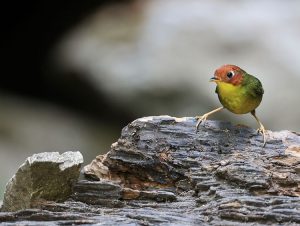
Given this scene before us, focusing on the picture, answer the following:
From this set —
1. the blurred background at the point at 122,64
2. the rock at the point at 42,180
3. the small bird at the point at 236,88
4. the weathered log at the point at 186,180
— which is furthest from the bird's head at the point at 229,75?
the blurred background at the point at 122,64

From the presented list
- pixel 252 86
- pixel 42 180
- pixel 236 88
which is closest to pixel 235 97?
pixel 236 88

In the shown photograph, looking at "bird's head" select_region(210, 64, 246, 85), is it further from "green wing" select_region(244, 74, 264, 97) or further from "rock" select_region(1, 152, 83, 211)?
"rock" select_region(1, 152, 83, 211)

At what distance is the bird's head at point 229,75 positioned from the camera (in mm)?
5203

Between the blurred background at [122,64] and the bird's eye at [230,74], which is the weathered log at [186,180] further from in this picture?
the blurred background at [122,64]

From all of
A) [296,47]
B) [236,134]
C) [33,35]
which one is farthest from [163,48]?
[236,134]

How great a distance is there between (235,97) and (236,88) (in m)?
0.09

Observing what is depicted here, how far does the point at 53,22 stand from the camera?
13016mm

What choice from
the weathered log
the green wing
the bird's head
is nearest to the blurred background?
the green wing

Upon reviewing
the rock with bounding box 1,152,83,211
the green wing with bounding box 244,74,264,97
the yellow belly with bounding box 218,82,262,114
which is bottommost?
the rock with bounding box 1,152,83,211

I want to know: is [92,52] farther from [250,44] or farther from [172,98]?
[250,44]

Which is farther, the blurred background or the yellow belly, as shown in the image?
the blurred background

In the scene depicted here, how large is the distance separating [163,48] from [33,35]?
11.7 ft

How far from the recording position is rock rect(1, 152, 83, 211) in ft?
13.9

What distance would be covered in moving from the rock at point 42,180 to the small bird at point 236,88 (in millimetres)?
1461
